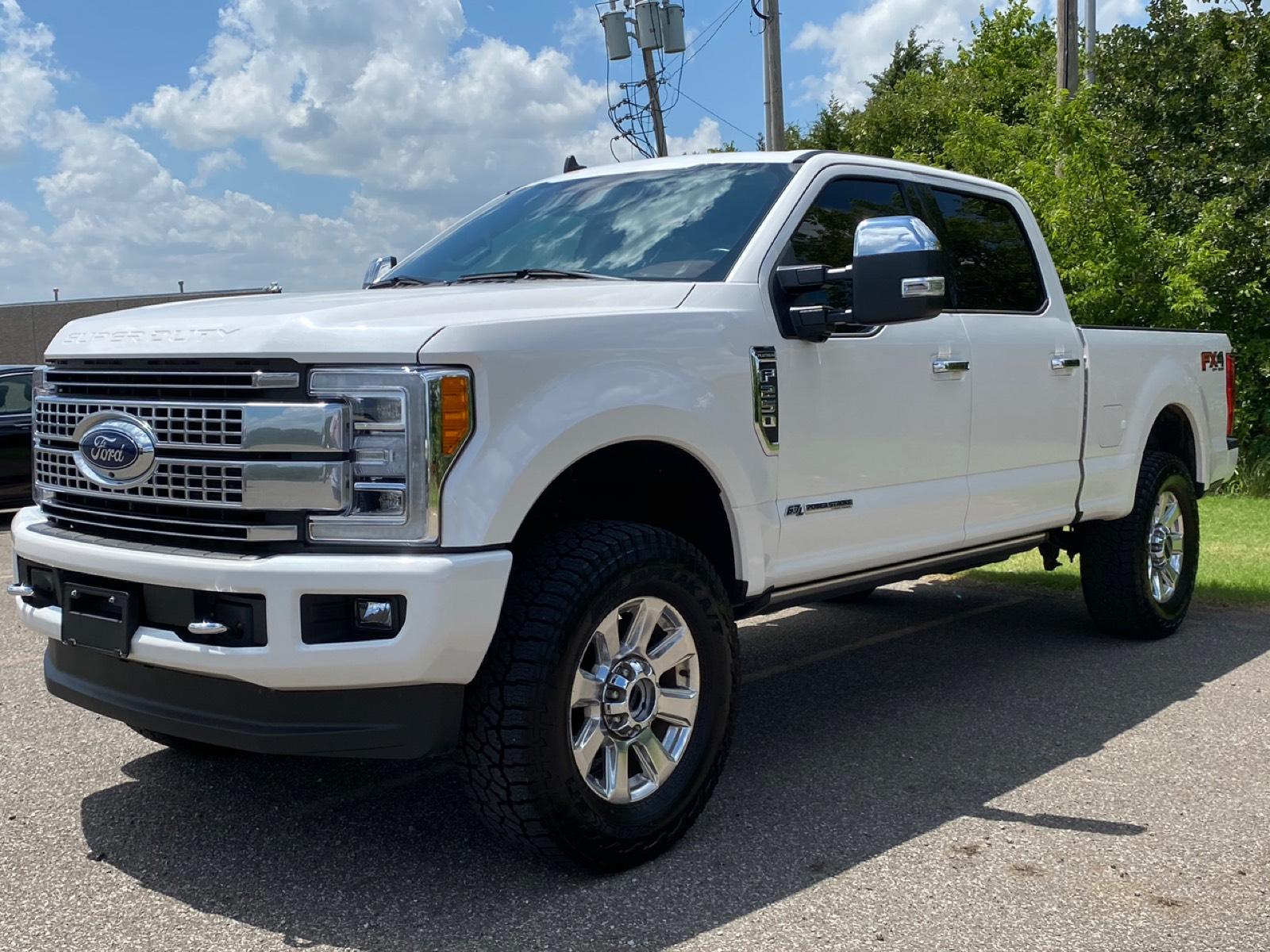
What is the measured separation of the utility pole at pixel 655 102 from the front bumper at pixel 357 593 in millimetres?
19562

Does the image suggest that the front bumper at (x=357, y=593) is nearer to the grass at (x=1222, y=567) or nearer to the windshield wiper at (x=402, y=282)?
the windshield wiper at (x=402, y=282)

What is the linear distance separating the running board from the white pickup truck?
0.08 ft

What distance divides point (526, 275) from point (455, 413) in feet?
4.63

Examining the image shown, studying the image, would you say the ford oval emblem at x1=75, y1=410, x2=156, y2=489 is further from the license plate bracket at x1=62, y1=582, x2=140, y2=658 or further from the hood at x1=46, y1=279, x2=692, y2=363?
the license plate bracket at x1=62, y1=582, x2=140, y2=658

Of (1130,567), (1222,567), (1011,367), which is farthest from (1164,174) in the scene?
(1011,367)

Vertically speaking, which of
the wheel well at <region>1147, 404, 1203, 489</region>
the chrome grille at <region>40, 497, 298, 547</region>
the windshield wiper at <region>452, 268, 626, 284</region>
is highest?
the windshield wiper at <region>452, 268, 626, 284</region>

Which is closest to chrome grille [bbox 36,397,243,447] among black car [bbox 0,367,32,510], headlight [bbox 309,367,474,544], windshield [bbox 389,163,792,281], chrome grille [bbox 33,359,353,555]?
chrome grille [bbox 33,359,353,555]

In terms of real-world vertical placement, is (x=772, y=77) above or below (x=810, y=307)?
above

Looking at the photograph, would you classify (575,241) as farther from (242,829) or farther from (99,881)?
(99,881)

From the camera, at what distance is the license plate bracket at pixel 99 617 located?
3.35 metres

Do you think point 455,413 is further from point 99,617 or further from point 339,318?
point 99,617

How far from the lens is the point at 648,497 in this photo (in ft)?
13.6

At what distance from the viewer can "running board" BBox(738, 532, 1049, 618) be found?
4355mm

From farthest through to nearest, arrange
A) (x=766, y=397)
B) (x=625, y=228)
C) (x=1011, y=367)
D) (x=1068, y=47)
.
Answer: (x=1068, y=47) → (x=1011, y=367) → (x=625, y=228) → (x=766, y=397)
